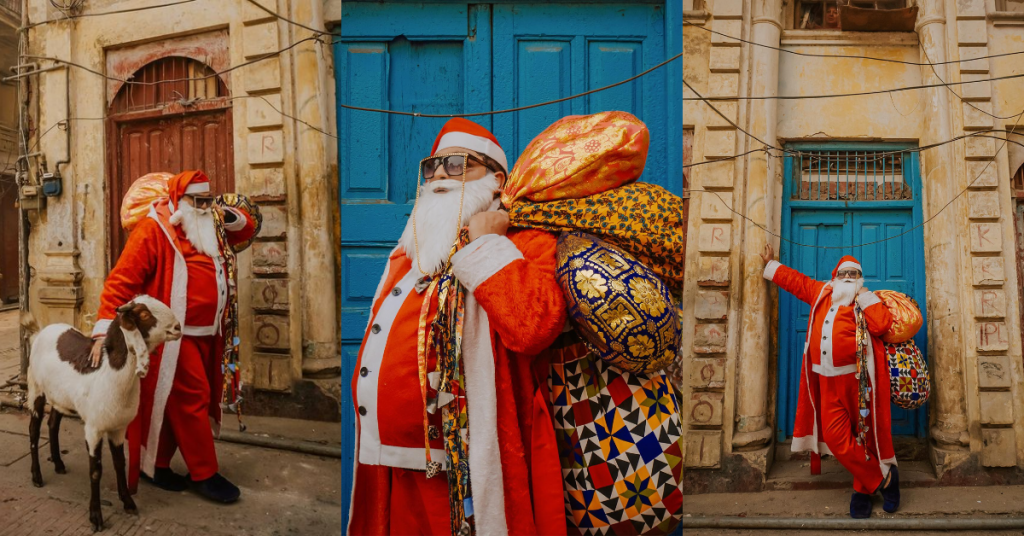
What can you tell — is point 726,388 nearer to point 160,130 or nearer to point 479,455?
point 479,455

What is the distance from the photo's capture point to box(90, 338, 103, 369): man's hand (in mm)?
1312

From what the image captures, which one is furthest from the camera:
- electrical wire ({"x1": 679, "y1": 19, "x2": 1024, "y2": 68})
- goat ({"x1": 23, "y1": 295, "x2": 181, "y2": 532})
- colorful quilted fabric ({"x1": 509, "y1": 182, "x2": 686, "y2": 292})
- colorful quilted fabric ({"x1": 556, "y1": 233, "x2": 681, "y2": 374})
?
electrical wire ({"x1": 679, "y1": 19, "x2": 1024, "y2": 68})

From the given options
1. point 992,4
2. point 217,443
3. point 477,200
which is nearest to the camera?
point 477,200

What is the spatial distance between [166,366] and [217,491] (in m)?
0.34

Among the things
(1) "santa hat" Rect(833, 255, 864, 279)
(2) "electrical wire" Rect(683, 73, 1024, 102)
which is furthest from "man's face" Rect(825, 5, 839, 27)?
(1) "santa hat" Rect(833, 255, 864, 279)

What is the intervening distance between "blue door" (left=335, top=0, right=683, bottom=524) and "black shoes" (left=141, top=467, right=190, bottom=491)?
403 mm

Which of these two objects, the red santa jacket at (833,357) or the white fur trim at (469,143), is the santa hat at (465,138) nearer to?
the white fur trim at (469,143)

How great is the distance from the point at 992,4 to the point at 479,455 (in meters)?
2.04

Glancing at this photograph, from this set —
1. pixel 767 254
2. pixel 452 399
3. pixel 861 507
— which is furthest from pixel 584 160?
pixel 861 507

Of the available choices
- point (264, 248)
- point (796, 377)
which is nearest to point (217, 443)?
point (264, 248)

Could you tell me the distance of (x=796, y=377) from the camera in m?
1.68

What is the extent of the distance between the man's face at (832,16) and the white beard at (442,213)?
1.12 metres

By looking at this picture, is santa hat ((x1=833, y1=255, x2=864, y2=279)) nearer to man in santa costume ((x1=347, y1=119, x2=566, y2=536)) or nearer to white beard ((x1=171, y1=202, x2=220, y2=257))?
man in santa costume ((x1=347, y1=119, x2=566, y2=536))

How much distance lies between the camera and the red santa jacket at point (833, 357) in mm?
1643
